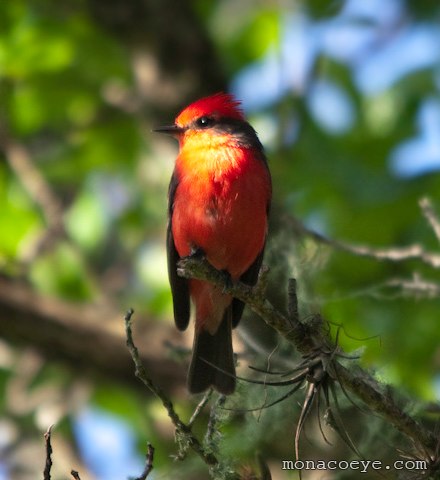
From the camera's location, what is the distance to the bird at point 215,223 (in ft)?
15.7

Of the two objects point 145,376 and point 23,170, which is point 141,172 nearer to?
point 23,170

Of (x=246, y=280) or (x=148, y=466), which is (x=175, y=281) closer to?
(x=246, y=280)

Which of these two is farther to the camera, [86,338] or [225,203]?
[86,338]

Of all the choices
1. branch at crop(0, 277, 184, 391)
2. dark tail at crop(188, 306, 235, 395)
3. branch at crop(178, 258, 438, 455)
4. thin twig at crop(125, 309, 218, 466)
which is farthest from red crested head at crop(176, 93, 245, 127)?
thin twig at crop(125, 309, 218, 466)

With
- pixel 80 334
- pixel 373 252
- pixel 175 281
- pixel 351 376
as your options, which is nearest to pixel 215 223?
pixel 175 281

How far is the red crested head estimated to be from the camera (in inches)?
220

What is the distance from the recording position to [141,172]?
854cm

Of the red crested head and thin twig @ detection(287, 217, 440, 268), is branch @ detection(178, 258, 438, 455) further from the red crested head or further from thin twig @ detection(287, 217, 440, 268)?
the red crested head

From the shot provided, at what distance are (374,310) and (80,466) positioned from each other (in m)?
2.21

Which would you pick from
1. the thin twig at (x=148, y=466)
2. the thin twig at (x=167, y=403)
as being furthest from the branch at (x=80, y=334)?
the thin twig at (x=148, y=466)

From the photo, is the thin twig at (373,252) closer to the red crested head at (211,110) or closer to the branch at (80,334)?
the red crested head at (211,110)

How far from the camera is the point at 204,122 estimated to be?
18.2 feet

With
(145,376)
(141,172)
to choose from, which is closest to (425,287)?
(145,376)

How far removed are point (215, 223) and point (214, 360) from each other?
25.8 inches
